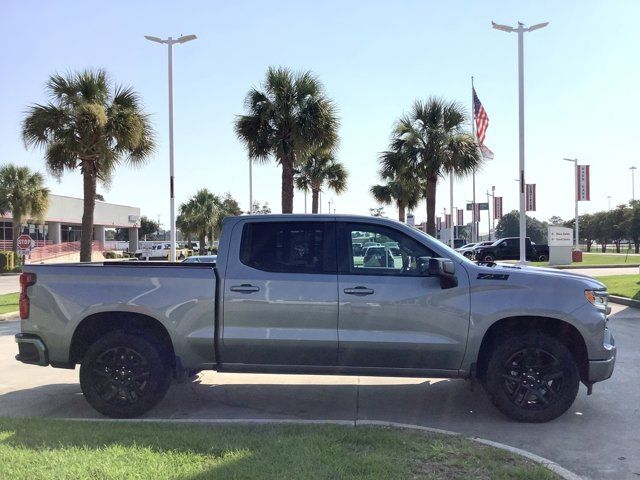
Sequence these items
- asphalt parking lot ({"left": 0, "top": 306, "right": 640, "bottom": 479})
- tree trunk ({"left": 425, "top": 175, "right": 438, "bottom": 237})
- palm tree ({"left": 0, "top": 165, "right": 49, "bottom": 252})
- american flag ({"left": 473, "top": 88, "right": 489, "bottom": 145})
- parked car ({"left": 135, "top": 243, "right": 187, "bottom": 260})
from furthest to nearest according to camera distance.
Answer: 1. parked car ({"left": 135, "top": 243, "right": 187, "bottom": 260})
2. palm tree ({"left": 0, "top": 165, "right": 49, "bottom": 252})
3. tree trunk ({"left": 425, "top": 175, "right": 438, "bottom": 237})
4. american flag ({"left": 473, "top": 88, "right": 489, "bottom": 145})
5. asphalt parking lot ({"left": 0, "top": 306, "right": 640, "bottom": 479})

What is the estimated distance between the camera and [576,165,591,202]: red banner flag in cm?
3944

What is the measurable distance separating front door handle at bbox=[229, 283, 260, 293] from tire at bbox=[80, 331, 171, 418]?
3.25ft

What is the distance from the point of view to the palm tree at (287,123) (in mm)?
20328

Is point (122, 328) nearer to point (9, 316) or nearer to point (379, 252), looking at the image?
point (379, 252)

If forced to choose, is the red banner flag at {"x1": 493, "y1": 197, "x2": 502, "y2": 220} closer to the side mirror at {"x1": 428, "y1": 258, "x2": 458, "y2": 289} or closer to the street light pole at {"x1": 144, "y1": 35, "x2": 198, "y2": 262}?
the street light pole at {"x1": 144, "y1": 35, "x2": 198, "y2": 262}

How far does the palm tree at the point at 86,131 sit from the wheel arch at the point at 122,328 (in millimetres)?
12465

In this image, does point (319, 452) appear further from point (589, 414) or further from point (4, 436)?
point (589, 414)

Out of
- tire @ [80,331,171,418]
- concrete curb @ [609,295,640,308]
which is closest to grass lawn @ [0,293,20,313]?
tire @ [80,331,171,418]

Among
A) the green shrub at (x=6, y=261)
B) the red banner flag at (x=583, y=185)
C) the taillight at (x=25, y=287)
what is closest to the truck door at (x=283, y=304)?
the taillight at (x=25, y=287)

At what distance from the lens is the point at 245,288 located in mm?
5297

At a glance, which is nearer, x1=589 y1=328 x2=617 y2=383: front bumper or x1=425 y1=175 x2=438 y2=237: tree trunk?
x1=589 y1=328 x2=617 y2=383: front bumper

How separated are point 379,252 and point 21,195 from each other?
39822 mm

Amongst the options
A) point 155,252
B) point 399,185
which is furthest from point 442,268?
point 155,252

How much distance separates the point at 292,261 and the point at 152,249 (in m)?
46.5
